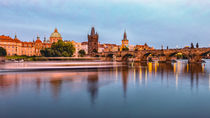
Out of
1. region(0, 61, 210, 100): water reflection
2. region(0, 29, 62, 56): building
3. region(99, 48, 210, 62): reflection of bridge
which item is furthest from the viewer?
region(0, 29, 62, 56): building

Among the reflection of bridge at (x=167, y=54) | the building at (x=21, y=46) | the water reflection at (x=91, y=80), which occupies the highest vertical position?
the building at (x=21, y=46)

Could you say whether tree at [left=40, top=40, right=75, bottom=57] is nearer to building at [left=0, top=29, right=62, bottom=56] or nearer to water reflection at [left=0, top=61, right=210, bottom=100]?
building at [left=0, top=29, right=62, bottom=56]

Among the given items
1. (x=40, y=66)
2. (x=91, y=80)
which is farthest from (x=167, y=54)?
(x=91, y=80)

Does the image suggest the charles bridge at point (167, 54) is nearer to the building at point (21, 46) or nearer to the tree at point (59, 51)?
the tree at point (59, 51)

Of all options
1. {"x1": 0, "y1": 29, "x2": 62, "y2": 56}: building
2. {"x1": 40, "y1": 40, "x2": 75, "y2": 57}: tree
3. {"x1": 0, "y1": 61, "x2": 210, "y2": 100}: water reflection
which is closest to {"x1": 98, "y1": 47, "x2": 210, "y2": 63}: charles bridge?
{"x1": 40, "y1": 40, "x2": 75, "y2": 57}: tree

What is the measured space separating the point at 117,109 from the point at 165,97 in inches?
135

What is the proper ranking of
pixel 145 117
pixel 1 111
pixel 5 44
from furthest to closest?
pixel 5 44
pixel 1 111
pixel 145 117

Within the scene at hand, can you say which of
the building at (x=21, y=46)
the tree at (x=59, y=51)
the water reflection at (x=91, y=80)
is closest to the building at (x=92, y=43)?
the building at (x=21, y=46)

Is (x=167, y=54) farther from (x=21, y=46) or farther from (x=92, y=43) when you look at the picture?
(x=21, y=46)

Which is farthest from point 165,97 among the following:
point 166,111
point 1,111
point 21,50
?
point 21,50

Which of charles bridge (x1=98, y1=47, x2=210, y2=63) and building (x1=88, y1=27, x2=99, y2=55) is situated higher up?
building (x1=88, y1=27, x2=99, y2=55)

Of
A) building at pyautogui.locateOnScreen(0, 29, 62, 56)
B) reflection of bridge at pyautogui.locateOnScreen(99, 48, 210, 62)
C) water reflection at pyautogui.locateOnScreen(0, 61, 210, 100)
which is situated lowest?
water reflection at pyautogui.locateOnScreen(0, 61, 210, 100)

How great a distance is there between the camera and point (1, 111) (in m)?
7.13

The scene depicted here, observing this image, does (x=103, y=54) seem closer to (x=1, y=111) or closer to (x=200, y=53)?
(x=200, y=53)
